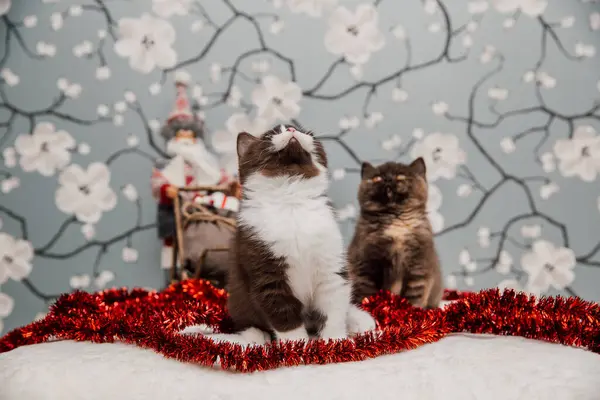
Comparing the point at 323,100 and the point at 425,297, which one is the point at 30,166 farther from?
the point at 425,297

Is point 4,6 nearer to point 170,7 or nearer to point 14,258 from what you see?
point 170,7

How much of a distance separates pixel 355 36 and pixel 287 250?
1.82 meters

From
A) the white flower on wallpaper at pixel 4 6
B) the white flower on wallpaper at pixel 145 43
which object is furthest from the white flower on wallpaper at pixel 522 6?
the white flower on wallpaper at pixel 4 6

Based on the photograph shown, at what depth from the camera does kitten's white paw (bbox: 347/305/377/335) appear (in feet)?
3.20

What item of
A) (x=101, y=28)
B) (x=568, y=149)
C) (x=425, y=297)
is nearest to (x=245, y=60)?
(x=101, y=28)

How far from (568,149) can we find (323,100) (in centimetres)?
133

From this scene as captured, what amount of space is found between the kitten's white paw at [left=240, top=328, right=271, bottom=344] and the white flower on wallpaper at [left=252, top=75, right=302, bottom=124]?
159 centimetres

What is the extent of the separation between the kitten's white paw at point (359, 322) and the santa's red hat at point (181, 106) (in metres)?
1.47

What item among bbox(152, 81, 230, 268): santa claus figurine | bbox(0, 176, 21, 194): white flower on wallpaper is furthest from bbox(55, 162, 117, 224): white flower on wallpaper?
bbox(152, 81, 230, 268): santa claus figurine

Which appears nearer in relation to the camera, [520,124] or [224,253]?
[224,253]

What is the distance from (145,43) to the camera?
7.70 feet

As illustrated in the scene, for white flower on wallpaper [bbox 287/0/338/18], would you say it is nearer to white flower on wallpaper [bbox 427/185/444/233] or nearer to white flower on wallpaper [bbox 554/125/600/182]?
white flower on wallpaper [bbox 427/185/444/233]

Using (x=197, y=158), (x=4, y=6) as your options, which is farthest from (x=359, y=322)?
(x=4, y=6)

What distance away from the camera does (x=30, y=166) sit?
2.29 metres
